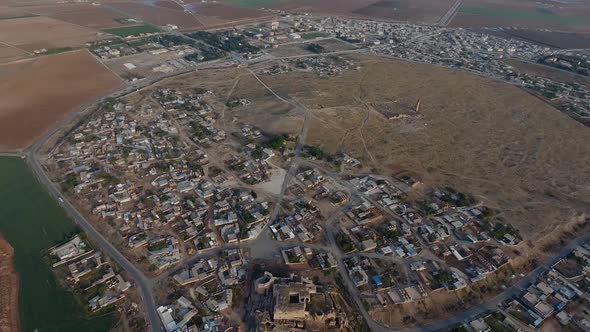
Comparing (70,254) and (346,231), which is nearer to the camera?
(70,254)

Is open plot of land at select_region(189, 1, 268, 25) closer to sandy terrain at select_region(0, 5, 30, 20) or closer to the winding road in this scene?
sandy terrain at select_region(0, 5, 30, 20)

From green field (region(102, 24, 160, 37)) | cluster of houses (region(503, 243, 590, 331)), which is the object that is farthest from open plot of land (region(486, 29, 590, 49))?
green field (region(102, 24, 160, 37))

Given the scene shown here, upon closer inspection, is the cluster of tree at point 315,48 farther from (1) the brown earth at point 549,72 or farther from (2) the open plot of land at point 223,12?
(1) the brown earth at point 549,72

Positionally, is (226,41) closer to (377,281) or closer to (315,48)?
(315,48)

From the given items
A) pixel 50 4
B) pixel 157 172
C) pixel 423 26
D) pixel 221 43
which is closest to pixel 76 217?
pixel 157 172

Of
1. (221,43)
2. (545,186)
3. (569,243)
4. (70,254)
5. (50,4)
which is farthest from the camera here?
(50,4)

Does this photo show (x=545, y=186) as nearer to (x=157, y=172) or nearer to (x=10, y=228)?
(x=157, y=172)
